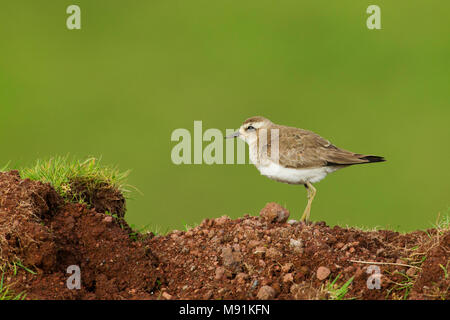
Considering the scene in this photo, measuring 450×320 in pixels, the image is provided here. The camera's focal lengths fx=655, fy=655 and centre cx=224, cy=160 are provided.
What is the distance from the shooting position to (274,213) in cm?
707

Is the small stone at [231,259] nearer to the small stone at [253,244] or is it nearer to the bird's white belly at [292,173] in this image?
the small stone at [253,244]

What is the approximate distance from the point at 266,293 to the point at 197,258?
38.6 inches

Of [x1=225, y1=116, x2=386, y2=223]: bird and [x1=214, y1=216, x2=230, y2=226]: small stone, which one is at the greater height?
[x1=225, y1=116, x2=386, y2=223]: bird

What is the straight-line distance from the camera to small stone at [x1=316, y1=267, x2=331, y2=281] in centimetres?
616

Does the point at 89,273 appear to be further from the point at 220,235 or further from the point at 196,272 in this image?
the point at 220,235

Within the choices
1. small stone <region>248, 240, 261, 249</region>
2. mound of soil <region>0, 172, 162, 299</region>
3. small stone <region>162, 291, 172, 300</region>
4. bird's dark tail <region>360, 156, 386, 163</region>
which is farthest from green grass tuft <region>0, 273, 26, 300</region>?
bird's dark tail <region>360, 156, 386, 163</region>

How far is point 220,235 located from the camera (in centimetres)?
688

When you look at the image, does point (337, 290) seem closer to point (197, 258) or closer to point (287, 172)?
point (197, 258)

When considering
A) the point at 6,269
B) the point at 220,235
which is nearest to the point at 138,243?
the point at 220,235

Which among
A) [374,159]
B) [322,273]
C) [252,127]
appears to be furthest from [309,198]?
[322,273]

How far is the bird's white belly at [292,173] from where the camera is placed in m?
7.77

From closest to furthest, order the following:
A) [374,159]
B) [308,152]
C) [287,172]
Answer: [287,172], [308,152], [374,159]

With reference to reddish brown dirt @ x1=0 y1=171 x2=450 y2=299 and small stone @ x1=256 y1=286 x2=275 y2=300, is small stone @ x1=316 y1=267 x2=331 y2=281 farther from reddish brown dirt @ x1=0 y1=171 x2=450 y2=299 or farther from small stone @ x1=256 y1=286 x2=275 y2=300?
small stone @ x1=256 y1=286 x2=275 y2=300

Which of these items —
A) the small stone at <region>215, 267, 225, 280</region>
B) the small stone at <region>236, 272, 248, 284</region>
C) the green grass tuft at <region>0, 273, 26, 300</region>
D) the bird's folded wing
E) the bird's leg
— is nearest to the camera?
the green grass tuft at <region>0, 273, 26, 300</region>
